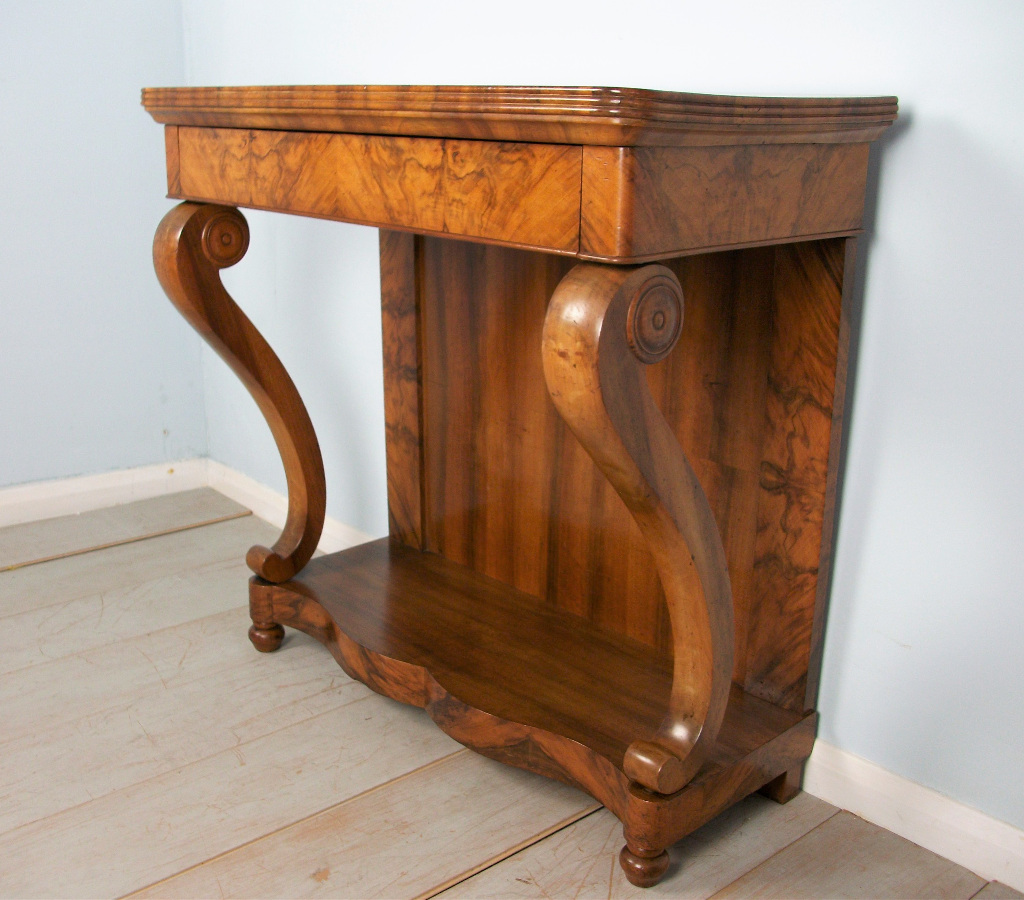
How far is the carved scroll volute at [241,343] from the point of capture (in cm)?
157

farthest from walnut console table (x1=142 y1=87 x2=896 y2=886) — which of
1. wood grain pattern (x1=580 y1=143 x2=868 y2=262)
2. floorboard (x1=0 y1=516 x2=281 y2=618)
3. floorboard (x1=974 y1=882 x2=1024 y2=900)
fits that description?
floorboard (x1=0 y1=516 x2=281 y2=618)

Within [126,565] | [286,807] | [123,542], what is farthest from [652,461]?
[123,542]

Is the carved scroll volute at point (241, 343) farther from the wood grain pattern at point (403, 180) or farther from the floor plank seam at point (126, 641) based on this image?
the floor plank seam at point (126, 641)

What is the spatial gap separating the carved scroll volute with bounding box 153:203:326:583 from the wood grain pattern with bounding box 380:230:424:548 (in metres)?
0.17

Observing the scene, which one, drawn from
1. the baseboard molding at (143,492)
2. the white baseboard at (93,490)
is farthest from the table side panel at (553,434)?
the white baseboard at (93,490)

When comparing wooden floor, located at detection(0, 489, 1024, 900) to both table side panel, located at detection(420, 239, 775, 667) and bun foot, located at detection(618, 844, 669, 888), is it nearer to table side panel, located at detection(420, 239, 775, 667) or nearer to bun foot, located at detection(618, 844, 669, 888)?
bun foot, located at detection(618, 844, 669, 888)

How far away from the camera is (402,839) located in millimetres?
1295

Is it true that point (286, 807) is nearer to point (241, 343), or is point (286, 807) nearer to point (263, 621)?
point (263, 621)

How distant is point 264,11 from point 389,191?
117 cm

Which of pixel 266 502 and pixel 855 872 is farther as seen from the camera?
pixel 266 502

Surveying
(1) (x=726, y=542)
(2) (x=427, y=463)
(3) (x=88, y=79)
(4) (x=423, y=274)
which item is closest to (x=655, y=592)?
(1) (x=726, y=542)

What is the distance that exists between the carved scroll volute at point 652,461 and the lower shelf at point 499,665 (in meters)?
0.09

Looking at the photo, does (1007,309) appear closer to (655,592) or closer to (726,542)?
(726,542)

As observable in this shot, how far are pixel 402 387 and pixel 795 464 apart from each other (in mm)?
812
